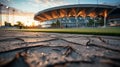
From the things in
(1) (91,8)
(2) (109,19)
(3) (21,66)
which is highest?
(1) (91,8)

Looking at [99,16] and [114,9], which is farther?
[99,16]

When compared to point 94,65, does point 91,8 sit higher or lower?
higher

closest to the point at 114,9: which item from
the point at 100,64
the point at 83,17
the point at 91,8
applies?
the point at 91,8

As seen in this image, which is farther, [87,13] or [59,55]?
[87,13]

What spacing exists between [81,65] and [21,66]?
0.70m

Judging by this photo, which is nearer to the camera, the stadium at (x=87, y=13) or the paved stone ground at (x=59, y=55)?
the paved stone ground at (x=59, y=55)

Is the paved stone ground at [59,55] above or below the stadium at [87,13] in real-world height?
below

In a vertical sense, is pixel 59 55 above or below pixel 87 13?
below

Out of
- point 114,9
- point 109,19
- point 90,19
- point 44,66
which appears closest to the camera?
point 44,66

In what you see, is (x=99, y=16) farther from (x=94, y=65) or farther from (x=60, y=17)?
(x=94, y=65)

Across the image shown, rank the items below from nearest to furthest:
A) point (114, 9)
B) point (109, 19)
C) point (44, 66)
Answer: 1. point (44, 66)
2. point (114, 9)
3. point (109, 19)

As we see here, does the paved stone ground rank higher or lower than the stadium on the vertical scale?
lower

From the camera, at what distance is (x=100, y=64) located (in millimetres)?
1442

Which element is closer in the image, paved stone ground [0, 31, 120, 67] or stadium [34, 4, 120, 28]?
paved stone ground [0, 31, 120, 67]
